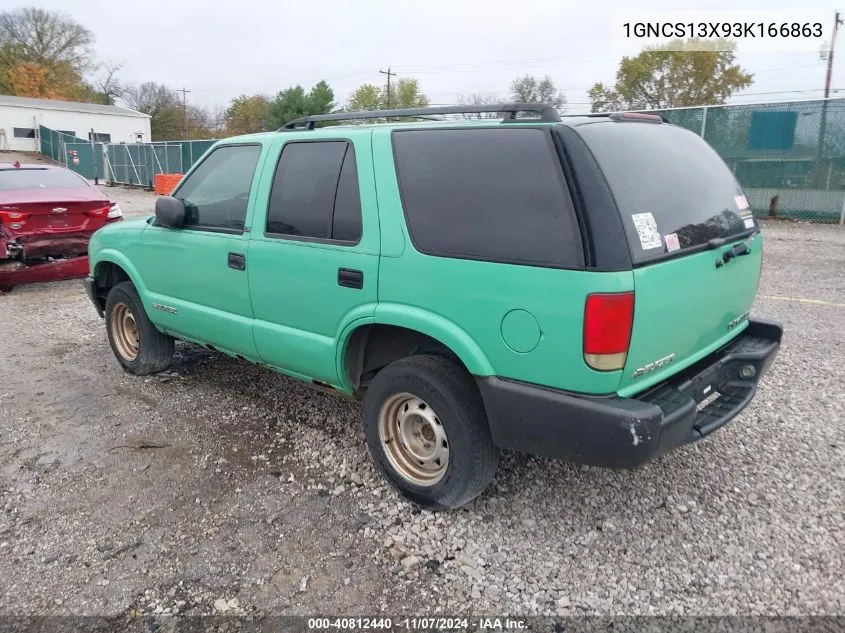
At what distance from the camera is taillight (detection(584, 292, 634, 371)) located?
2.41 meters

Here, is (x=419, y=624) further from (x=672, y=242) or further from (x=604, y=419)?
(x=672, y=242)

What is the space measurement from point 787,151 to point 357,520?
1372 centimetres

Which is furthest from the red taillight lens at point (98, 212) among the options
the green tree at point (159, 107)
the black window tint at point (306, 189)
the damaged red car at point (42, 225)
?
the green tree at point (159, 107)

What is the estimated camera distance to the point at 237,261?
149 inches

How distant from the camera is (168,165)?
86.9 feet

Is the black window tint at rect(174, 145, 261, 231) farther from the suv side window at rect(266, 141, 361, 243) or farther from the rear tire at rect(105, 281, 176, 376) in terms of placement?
the rear tire at rect(105, 281, 176, 376)

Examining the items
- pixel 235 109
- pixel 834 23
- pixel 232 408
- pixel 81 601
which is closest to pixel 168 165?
pixel 232 408

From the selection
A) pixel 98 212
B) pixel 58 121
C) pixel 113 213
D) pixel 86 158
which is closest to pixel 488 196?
pixel 98 212

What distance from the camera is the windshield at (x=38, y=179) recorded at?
331 inches

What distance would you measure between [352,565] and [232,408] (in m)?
1.99

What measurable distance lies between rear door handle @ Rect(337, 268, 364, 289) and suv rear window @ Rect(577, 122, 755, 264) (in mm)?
1231

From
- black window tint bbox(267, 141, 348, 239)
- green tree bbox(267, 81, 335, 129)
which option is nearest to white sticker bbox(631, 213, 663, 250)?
black window tint bbox(267, 141, 348, 239)

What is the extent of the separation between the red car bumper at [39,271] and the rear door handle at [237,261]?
5.35 meters

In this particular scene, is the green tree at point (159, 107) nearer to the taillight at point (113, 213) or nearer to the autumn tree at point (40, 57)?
the autumn tree at point (40, 57)
